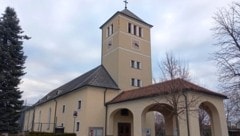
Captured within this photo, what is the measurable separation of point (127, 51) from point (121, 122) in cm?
921

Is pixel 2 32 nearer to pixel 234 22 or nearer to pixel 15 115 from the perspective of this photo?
pixel 15 115

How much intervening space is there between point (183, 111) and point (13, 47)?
60.5 ft

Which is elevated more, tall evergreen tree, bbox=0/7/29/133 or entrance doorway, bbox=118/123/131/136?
tall evergreen tree, bbox=0/7/29/133

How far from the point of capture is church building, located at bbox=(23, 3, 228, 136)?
63.7 feet

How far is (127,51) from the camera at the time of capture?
31.1 meters

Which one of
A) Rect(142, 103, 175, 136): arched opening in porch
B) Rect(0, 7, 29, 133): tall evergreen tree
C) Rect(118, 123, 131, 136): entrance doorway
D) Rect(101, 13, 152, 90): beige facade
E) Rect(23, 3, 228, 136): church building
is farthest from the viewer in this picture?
Rect(101, 13, 152, 90): beige facade

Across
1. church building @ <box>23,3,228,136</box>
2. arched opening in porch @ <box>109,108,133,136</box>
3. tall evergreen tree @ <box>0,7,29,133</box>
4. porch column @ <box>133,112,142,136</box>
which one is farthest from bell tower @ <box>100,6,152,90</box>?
tall evergreen tree @ <box>0,7,29,133</box>

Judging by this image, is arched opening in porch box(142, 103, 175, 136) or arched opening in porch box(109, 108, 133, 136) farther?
arched opening in porch box(109, 108, 133, 136)

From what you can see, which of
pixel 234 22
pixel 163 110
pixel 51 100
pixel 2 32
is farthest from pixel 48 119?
pixel 234 22

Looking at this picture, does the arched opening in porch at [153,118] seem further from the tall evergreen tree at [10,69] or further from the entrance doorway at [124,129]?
the tall evergreen tree at [10,69]

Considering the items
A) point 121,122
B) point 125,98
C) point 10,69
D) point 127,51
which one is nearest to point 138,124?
point 125,98

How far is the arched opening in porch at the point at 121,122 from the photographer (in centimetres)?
2658

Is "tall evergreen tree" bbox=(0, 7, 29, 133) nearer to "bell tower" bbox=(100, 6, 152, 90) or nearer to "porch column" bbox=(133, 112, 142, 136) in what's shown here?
"bell tower" bbox=(100, 6, 152, 90)

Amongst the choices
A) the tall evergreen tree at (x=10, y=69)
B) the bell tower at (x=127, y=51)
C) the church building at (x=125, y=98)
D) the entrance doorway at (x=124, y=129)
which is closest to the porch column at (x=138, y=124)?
the church building at (x=125, y=98)
